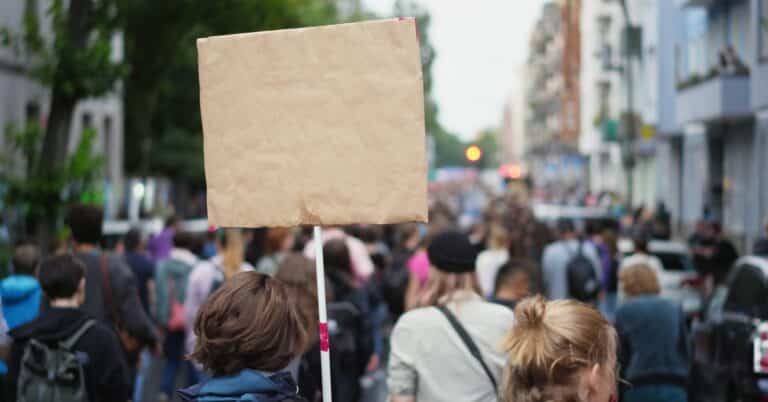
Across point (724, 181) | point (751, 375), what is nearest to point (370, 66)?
point (751, 375)

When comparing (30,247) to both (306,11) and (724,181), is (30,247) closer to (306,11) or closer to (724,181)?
(724,181)

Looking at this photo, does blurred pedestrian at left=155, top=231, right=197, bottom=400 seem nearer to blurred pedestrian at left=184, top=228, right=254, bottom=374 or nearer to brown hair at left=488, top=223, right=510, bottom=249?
blurred pedestrian at left=184, top=228, right=254, bottom=374

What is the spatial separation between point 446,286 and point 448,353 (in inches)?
26.5

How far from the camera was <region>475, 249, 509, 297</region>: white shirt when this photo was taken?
493 inches

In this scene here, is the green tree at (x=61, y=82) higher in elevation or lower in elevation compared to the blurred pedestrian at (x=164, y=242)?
higher

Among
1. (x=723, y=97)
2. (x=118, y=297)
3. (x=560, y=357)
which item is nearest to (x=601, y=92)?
(x=723, y=97)

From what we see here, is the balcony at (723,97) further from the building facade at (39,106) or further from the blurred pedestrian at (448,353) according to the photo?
the blurred pedestrian at (448,353)

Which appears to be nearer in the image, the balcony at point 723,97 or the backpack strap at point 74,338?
the backpack strap at point 74,338

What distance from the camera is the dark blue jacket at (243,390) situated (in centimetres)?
370

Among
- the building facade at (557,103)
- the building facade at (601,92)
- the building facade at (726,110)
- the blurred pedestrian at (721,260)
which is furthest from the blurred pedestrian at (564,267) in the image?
the building facade at (557,103)

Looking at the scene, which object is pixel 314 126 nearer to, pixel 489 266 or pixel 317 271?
pixel 317 271

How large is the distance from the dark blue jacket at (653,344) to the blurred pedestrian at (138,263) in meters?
5.25

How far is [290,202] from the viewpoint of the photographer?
4.59 m

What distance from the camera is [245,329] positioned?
12.4 ft
